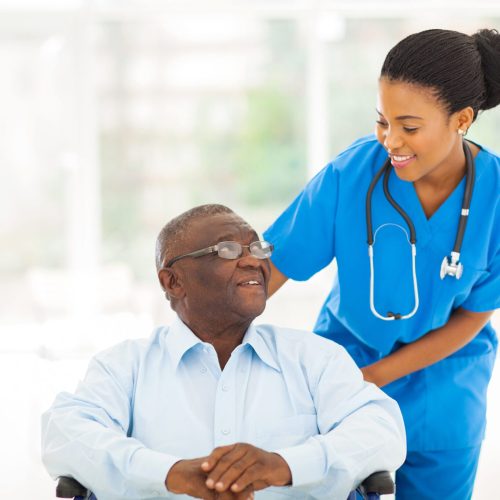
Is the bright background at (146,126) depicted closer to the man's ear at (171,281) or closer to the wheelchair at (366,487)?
the man's ear at (171,281)

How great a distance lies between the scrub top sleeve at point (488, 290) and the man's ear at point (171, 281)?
696 millimetres

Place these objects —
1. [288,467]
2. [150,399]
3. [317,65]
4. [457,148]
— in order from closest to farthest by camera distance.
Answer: [288,467], [150,399], [457,148], [317,65]

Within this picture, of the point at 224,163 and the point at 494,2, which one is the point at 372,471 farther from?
the point at 494,2

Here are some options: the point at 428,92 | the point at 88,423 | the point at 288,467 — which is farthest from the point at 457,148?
the point at 88,423

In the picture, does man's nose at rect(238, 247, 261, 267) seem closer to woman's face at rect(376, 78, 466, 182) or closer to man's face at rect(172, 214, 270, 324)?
man's face at rect(172, 214, 270, 324)

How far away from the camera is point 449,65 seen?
191 cm

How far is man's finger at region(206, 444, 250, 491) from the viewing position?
5.15ft

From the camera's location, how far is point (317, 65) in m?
5.69

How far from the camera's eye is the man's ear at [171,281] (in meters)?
1.92

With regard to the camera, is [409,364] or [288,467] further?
[409,364]

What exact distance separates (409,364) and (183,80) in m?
4.05

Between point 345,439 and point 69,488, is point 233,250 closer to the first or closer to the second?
point 345,439

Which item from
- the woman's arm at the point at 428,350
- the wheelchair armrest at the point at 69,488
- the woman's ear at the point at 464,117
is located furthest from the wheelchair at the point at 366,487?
the woman's ear at the point at 464,117

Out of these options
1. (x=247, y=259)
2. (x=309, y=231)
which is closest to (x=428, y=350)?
(x=309, y=231)
